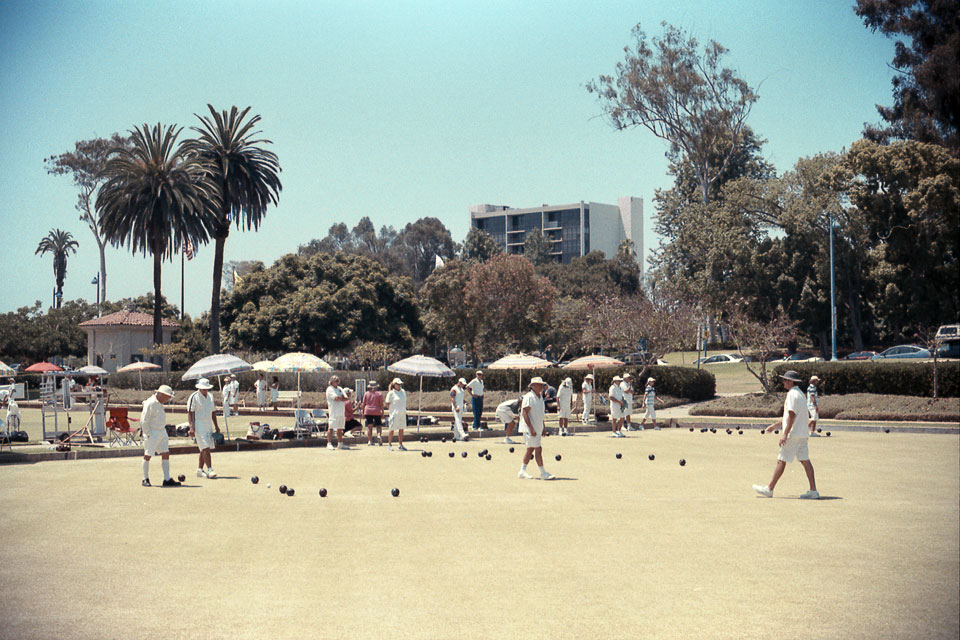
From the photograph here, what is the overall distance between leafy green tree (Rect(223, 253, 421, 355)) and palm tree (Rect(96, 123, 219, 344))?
999 centimetres

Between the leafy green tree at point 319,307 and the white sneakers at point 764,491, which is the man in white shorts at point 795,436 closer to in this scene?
the white sneakers at point 764,491

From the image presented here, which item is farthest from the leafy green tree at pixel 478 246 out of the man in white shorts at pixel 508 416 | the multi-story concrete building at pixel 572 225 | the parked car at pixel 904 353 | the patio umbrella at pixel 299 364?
the man in white shorts at pixel 508 416

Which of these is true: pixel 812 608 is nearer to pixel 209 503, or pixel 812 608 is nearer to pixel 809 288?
pixel 209 503

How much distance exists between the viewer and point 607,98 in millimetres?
62156

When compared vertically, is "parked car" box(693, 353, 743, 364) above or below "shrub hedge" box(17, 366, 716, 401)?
above

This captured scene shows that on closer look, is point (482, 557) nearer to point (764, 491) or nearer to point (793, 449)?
point (764, 491)

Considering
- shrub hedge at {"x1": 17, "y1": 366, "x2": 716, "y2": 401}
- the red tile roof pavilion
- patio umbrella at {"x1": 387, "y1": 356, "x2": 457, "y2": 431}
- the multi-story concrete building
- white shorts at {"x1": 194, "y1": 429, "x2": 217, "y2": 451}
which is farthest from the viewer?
the multi-story concrete building

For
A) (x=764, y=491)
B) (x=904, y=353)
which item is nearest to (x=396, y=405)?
(x=764, y=491)

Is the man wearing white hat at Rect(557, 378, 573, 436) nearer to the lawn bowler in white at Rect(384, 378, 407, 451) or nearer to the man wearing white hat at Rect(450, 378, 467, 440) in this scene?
the man wearing white hat at Rect(450, 378, 467, 440)

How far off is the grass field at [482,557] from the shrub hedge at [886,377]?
20.3 meters

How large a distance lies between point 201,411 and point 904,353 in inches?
1941

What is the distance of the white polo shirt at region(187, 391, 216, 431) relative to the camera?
52.5 feet

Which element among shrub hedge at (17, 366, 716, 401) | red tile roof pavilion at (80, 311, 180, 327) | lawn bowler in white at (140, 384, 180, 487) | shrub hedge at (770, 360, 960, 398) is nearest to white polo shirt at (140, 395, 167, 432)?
lawn bowler in white at (140, 384, 180, 487)

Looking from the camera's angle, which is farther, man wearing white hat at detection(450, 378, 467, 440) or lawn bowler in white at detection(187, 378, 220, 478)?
man wearing white hat at detection(450, 378, 467, 440)
